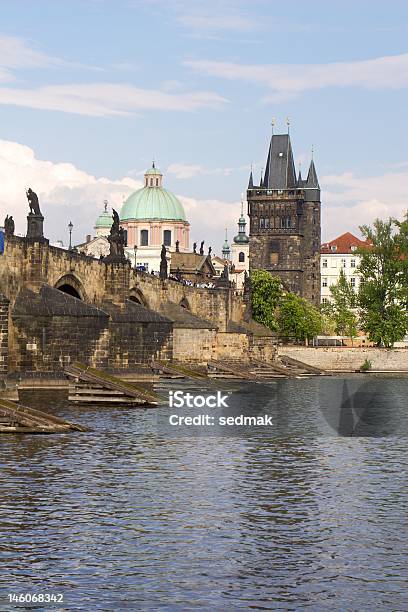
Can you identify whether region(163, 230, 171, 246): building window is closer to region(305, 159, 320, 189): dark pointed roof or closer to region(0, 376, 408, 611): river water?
region(305, 159, 320, 189): dark pointed roof

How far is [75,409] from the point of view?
45938 millimetres

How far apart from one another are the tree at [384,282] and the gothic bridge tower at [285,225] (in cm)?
5746

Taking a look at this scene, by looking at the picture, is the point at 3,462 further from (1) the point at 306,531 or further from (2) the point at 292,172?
(2) the point at 292,172

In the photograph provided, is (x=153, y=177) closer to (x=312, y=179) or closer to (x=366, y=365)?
(x=312, y=179)

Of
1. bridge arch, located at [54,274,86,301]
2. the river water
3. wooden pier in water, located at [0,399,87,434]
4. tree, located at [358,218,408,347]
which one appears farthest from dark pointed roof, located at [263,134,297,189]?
wooden pier in water, located at [0,399,87,434]

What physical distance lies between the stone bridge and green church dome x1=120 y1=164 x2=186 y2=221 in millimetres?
91408

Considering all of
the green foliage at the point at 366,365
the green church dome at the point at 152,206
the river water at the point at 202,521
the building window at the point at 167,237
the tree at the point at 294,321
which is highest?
the green church dome at the point at 152,206

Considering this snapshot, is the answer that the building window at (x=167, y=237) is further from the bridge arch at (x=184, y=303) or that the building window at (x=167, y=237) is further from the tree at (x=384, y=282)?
the bridge arch at (x=184, y=303)

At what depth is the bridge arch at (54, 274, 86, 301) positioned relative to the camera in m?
63.1

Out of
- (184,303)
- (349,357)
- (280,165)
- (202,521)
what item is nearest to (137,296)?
(184,303)

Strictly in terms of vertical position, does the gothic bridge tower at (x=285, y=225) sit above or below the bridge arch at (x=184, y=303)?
above

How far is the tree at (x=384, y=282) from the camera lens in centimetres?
11275

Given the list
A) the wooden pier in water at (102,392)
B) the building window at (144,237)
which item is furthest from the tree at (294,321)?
the wooden pier in water at (102,392)

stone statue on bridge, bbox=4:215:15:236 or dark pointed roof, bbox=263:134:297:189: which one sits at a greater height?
dark pointed roof, bbox=263:134:297:189
